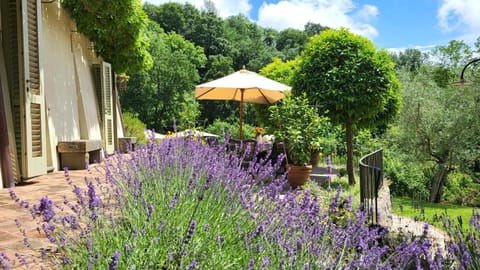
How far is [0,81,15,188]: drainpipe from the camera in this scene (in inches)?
180

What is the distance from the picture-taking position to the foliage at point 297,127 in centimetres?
737

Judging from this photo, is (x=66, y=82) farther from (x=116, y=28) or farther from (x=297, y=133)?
(x=297, y=133)

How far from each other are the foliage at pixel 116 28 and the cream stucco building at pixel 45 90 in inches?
12.4

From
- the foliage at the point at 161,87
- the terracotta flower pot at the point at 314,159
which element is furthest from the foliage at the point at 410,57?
the terracotta flower pot at the point at 314,159

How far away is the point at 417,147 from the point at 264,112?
847 cm

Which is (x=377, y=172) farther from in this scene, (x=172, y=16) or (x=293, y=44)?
(x=293, y=44)

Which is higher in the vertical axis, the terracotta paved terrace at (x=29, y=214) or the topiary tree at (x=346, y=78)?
the topiary tree at (x=346, y=78)

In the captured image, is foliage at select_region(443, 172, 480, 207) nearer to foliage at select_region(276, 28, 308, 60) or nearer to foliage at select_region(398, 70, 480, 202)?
foliage at select_region(398, 70, 480, 202)

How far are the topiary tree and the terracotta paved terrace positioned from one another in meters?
4.83

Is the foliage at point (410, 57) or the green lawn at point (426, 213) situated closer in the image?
the green lawn at point (426, 213)

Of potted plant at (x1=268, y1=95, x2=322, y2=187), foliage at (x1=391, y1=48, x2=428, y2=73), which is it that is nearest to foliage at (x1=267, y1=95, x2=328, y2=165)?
potted plant at (x1=268, y1=95, x2=322, y2=187)

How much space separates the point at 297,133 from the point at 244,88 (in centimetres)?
246

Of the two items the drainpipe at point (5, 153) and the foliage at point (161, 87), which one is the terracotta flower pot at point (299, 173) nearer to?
the drainpipe at point (5, 153)

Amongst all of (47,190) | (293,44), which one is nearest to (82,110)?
(47,190)
